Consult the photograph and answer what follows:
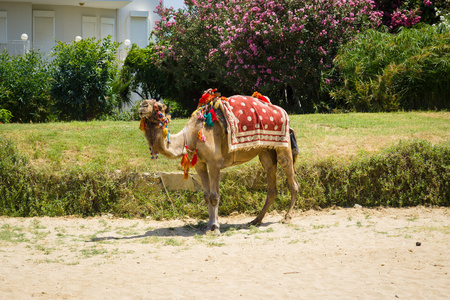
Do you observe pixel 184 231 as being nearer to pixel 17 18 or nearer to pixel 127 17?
pixel 17 18

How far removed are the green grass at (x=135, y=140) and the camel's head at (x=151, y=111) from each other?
214cm

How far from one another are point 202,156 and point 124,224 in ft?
5.91

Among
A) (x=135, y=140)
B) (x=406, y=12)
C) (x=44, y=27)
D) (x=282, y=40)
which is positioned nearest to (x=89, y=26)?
(x=44, y=27)

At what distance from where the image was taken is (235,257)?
632cm

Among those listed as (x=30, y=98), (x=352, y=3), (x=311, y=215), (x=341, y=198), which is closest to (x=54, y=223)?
(x=311, y=215)

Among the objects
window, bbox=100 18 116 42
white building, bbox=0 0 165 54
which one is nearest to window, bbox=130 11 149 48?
white building, bbox=0 0 165 54

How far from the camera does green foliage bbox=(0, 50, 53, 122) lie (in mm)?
15242

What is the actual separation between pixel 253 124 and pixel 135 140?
3.26 metres

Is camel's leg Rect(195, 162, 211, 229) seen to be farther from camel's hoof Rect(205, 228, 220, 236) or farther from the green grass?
the green grass

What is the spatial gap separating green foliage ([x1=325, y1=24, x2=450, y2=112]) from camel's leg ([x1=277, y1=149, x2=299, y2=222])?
6.38 metres

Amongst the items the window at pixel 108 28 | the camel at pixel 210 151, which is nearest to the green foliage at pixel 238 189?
the camel at pixel 210 151

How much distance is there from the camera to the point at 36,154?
9266 millimetres

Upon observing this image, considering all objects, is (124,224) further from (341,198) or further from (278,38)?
(278,38)

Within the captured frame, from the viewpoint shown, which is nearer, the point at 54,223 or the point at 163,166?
the point at 54,223
